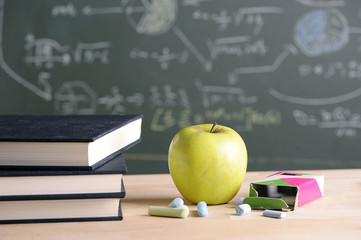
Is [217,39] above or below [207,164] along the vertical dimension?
above

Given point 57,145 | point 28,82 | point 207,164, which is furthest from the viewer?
point 28,82

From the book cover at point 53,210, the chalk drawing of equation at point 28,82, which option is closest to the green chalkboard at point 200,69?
the chalk drawing of equation at point 28,82

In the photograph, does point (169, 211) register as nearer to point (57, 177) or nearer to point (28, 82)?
point (57, 177)

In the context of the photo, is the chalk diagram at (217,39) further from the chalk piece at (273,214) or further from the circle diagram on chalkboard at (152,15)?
the chalk piece at (273,214)

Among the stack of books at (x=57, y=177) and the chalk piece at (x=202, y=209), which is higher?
the stack of books at (x=57, y=177)

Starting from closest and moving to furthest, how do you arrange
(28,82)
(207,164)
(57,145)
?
(57,145) < (207,164) < (28,82)

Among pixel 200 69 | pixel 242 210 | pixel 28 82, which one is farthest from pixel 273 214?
pixel 28 82

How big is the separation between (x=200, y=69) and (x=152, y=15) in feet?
1.28

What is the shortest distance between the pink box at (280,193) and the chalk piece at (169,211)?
0.11 metres

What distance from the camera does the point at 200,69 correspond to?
2645mm

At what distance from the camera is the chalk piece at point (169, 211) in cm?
71

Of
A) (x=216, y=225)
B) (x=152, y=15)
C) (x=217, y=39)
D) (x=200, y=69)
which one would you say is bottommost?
(x=216, y=225)

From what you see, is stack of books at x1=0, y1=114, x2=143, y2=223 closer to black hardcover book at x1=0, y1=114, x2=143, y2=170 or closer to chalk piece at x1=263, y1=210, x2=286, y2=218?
black hardcover book at x1=0, y1=114, x2=143, y2=170

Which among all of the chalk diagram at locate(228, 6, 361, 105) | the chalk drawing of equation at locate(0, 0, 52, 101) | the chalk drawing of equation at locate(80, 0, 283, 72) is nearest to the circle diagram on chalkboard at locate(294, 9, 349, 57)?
the chalk diagram at locate(228, 6, 361, 105)
